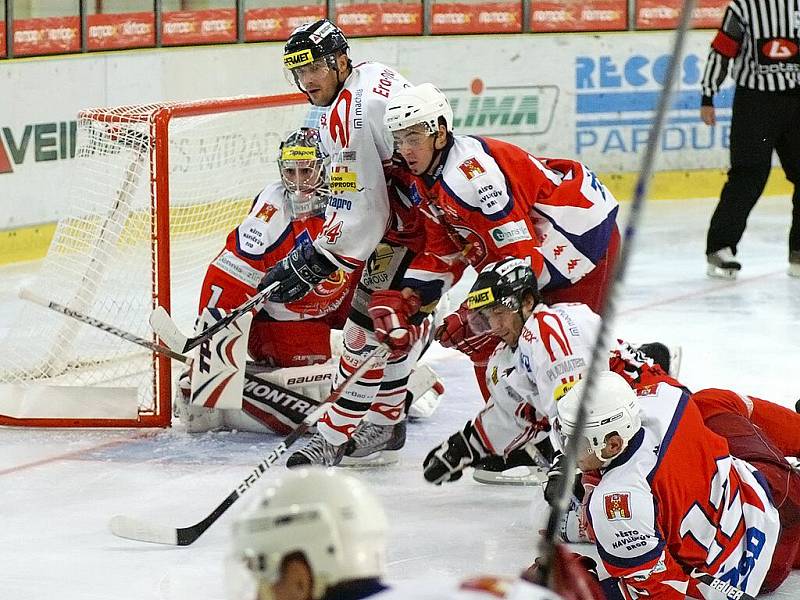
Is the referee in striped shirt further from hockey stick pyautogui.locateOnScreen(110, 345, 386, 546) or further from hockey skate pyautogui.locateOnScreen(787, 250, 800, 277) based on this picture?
hockey stick pyautogui.locateOnScreen(110, 345, 386, 546)

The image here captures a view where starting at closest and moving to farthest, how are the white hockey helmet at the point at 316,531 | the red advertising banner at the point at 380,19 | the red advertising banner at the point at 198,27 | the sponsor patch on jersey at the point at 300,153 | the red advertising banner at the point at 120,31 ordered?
the white hockey helmet at the point at 316,531, the sponsor patch on jersey at the point at 300,153, the red advertising banner at the point at 120,31, the red advertising banner at the point at 198,27, the red advertising banner at the point at 380,19

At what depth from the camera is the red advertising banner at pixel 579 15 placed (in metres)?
8.30

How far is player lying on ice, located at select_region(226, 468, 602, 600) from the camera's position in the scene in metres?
1.36

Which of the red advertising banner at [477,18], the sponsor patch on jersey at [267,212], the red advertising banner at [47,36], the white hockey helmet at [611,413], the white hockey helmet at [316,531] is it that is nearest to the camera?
the white hockey helmet at [316,531]

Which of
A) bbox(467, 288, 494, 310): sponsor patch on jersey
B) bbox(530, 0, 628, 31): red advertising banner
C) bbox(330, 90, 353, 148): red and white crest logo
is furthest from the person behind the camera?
bbox(530, 0, 628, 31): red advertising banner

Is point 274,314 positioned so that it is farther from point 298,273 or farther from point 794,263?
point 794,263

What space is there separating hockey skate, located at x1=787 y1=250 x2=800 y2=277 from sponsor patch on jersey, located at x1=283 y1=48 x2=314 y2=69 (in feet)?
10.7

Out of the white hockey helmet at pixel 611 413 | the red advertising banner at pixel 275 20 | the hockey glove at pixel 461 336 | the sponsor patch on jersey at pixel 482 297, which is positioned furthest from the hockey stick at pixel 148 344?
the red advertising banner at pixel 275 20

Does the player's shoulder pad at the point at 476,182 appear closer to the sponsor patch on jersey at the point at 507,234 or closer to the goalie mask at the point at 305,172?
the sponsor patch on jersey at the point at 507,234

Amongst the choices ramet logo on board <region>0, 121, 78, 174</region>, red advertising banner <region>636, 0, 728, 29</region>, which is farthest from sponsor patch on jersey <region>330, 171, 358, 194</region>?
red advertising banner <region>636, 0, 728, 29</region>

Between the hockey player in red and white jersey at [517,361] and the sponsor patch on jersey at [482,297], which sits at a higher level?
the sponsor patch on jersey at [482,297]

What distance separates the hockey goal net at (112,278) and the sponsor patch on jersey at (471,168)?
1050 millimetres

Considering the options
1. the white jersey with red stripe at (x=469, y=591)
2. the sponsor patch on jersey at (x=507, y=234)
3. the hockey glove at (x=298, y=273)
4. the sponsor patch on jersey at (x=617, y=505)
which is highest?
the white jersey with red stripe at (x=469, y=591)

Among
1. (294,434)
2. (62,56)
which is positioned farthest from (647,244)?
(294,434)
